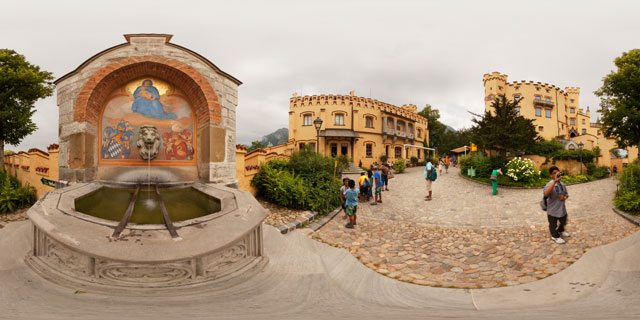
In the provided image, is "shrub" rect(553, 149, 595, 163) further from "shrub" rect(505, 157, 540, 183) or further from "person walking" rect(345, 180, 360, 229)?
"person walking" rect(345, 180, 360, 229)

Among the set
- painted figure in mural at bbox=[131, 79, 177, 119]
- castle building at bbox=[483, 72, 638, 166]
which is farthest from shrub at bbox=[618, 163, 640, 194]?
castle building at bbox=[483, 72, 638, 166]

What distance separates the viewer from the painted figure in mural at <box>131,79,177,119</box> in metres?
6.04

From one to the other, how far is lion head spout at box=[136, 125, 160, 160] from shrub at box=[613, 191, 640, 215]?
1308cm

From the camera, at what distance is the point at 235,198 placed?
4.68 meters

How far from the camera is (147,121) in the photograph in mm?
6152

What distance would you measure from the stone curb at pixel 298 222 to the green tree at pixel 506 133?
45.3 ft

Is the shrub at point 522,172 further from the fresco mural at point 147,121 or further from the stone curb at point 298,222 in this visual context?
the fresco mural at point 147,121

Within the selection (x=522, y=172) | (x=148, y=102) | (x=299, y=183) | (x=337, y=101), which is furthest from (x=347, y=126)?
(x=148, y=102)

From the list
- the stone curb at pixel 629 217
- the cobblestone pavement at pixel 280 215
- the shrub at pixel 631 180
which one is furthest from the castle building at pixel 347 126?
the stone curb at pixel 629 217

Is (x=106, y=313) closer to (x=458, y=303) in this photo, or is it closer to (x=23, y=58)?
(x=458, y=303)

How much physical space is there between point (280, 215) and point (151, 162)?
143 inches

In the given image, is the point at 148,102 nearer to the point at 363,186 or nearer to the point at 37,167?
the point at 37,167

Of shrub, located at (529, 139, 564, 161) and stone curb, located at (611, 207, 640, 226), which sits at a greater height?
shrub, located at (529, 139, 564, 161)

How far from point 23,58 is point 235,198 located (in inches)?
539
